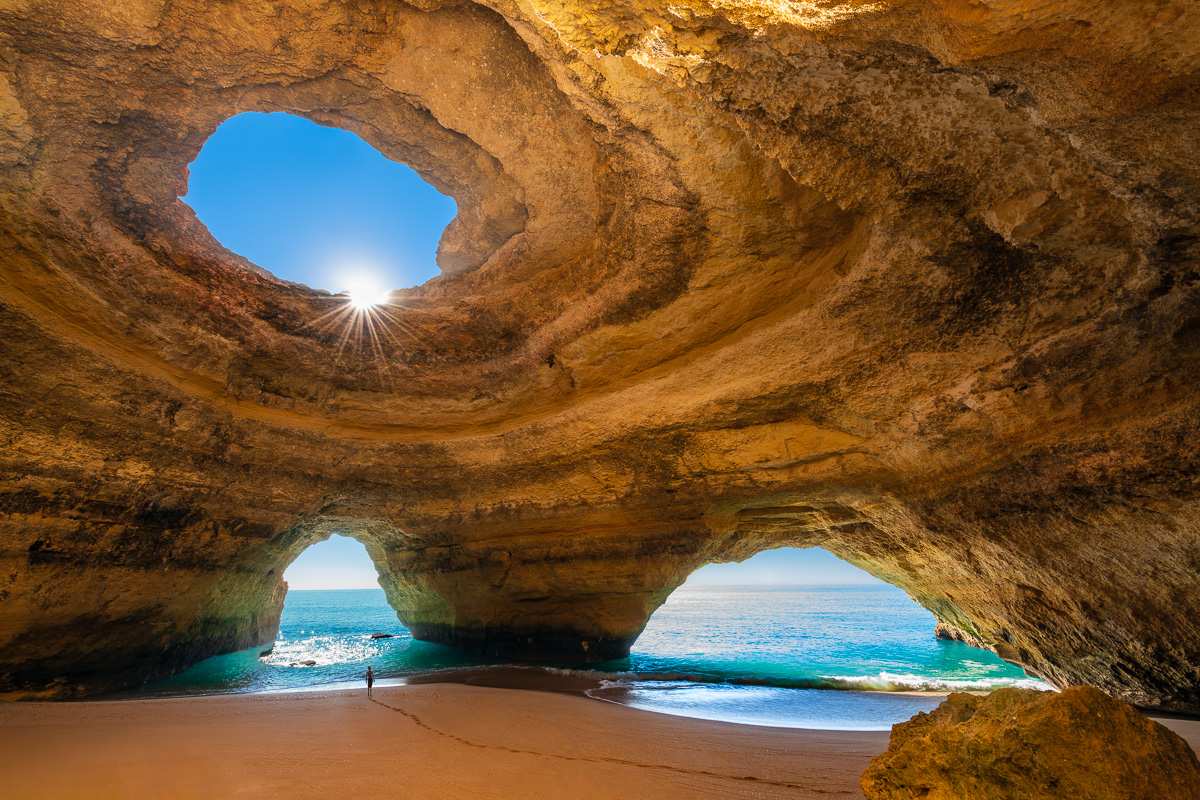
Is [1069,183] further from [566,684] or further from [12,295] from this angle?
[12,295]

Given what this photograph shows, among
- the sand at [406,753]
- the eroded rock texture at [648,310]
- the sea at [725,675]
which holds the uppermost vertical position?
the eroded rock texture at [648,310]

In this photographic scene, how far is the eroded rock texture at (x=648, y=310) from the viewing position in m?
3.31

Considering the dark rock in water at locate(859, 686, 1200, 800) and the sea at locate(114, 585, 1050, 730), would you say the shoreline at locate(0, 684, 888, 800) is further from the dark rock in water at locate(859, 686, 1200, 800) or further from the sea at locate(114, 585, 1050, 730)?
the sea at locate(114, 585, 1050, 730)

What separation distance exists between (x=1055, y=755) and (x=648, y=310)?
548 centimetres

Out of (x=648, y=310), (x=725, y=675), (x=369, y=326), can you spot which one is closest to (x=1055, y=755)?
(x=648, y=310)

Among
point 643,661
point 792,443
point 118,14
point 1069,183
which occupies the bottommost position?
point 643,661

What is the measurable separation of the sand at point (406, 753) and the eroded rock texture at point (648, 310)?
2.27 metres

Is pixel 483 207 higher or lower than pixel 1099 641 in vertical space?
higher

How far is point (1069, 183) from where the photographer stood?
11.9ft

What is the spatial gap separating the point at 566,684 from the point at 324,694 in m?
3.72

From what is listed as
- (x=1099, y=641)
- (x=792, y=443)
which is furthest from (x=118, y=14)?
(x=1099, y=641)

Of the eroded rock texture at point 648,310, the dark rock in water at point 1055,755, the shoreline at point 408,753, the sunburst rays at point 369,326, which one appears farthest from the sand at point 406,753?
the sunburst rays at point 369,326

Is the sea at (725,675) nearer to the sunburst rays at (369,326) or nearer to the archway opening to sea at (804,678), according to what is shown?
the archway opening to sea at (804,678)

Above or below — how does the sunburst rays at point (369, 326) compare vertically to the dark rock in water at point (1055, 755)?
above
